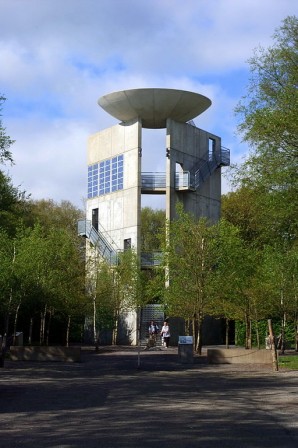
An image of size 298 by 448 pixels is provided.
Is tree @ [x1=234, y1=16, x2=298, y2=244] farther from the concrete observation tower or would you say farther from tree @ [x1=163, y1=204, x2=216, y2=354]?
the concrete observation tower

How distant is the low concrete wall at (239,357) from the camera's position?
27.2 m

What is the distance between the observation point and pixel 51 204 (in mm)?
67875

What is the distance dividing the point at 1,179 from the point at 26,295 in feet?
22.9

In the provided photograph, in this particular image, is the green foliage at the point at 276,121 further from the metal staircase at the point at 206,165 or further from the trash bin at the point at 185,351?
the metal staircase at the point at 206,165

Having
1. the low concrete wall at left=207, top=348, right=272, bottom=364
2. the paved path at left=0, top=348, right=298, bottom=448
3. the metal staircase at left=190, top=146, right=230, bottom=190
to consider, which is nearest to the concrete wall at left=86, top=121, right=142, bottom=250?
the metal staircase at left=190, top=146, right=230, bottom=190

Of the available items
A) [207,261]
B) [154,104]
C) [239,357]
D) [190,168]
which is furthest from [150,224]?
[239,357]

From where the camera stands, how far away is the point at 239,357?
90.9 feet

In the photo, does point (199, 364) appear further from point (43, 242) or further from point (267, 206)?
point (43, 242)

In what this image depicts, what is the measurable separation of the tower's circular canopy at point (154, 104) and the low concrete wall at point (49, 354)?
25848 mm

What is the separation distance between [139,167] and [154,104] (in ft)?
16.1

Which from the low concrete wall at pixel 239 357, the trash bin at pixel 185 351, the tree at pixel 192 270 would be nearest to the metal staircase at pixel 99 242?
the tree at pixel 192 270

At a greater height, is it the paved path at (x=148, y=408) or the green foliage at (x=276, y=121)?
the green foliage at (x=276, y=121)

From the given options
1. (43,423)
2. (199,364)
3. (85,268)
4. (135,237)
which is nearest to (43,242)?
(85,268)

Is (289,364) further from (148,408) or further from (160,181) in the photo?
(160,181)
